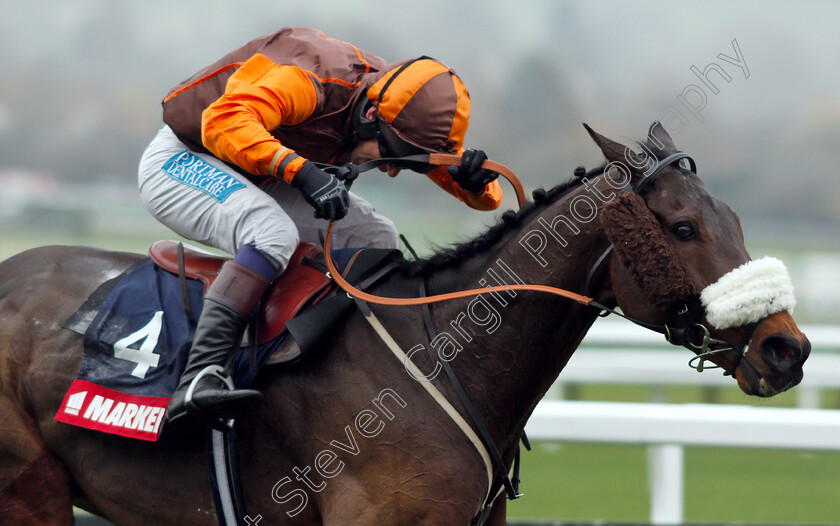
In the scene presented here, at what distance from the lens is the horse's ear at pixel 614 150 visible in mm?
2480

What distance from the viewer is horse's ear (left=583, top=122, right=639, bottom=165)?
2480 mm

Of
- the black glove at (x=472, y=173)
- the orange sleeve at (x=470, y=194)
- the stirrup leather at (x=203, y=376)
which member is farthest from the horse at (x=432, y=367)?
the orange sleeve at (x=470, y=194)

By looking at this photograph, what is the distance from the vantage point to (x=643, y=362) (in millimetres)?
7125

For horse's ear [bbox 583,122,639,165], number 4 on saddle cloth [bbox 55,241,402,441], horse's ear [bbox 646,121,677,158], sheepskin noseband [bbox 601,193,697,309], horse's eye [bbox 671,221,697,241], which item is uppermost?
horse's ear [bbox 646,121,677,158]

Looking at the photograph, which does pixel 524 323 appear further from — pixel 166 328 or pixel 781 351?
pixel 166 328

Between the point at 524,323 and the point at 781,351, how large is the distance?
691 mm

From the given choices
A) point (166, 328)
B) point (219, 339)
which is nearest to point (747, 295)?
point (219, 339)

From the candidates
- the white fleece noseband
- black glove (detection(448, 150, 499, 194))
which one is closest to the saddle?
black glove (detection(448, 150, 499, 194))

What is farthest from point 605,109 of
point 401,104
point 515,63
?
point 401,104

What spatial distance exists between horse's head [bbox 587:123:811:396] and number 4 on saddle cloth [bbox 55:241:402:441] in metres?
0.79

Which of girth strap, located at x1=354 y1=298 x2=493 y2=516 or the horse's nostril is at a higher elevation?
the horse's nostril

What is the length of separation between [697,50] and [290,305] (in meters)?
20.4

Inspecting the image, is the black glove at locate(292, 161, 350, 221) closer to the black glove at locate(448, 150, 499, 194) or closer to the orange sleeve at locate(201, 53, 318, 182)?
the orange sleeve at locate(201, 53, 318, 182)

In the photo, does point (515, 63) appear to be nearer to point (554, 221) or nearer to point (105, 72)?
point (105, 72)
